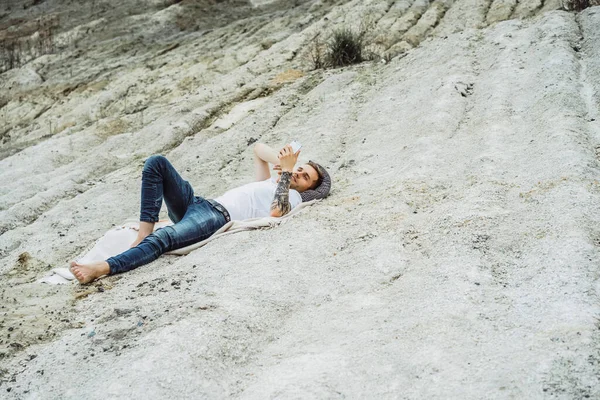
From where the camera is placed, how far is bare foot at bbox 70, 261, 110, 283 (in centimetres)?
287

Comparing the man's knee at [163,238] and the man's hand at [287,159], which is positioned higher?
the man's hand at [287,159]

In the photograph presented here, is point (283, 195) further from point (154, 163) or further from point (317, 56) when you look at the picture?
point (317, 56)

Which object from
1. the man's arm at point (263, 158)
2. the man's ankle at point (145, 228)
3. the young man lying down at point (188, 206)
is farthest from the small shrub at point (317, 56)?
the man's ankle at point (145, 228)

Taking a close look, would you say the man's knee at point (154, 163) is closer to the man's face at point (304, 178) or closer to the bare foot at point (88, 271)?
the bare foot at point (88, 271)

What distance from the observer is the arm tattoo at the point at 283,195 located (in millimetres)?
3332

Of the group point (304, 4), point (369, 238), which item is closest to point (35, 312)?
point (369, 238)

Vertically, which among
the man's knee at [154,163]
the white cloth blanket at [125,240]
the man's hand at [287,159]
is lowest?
the white cloth blanket at [125,240]

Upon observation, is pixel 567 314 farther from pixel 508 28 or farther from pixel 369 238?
pixel 508 28

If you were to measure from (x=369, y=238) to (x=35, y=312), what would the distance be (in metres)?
1.59

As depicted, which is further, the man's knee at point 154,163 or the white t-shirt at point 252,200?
the white t-shirt at point 252,200

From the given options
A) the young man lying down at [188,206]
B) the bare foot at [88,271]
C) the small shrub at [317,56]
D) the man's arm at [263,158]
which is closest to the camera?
the bare foot at [88,271]

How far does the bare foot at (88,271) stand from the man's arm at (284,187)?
3.18 feet

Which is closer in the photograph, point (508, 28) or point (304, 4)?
point (508, 28)

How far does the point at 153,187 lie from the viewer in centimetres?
321
